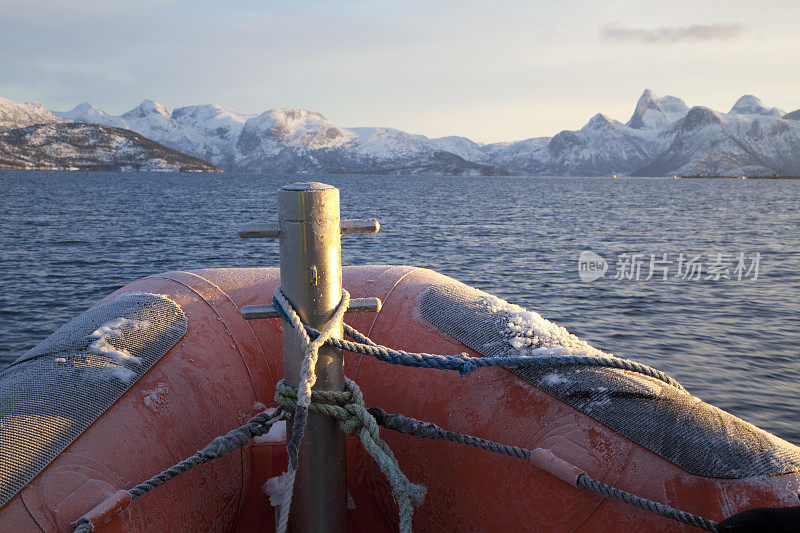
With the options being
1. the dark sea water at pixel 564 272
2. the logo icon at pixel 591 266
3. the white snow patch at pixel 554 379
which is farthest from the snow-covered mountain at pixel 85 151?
the white snow patch at pixel 554 379

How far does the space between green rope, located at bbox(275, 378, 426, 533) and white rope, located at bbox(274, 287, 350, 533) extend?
0.09 meters

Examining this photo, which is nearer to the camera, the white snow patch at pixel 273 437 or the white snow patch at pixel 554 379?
the white snow patch at pixel 554 379

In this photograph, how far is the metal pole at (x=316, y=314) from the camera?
2088 mm

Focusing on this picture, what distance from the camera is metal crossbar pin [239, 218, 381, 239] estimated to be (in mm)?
2125

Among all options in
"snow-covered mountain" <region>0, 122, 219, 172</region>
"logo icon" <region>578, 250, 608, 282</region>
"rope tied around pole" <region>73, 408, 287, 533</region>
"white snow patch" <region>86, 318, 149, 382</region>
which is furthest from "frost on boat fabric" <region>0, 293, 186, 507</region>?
"snow-covered mountain" <region>0, 122, 219, 172</region>

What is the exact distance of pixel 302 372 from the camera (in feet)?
6.68

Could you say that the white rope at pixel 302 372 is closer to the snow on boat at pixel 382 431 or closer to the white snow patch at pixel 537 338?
the snow on boat at pixel 382 431

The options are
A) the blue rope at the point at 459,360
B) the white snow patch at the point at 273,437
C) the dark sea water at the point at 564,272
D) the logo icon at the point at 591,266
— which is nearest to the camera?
the blue rope at the point at 459,360

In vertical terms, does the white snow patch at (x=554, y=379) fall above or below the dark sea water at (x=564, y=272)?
above

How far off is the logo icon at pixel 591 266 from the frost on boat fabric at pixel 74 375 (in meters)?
14.0

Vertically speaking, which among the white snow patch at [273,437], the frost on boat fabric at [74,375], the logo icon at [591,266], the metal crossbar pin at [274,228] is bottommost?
the logo icon at [591,266]

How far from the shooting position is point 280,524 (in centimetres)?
209

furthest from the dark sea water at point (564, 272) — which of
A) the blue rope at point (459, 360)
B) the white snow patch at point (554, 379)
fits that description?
the white snow patch at point (554, 379)

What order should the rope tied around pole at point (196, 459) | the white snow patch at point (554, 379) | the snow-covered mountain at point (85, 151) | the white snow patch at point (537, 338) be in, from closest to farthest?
the rope tied around pole at point (196, 459)
the white snow patch at point (554, 379)
the white snow patch at point (537, 338)
the snow-covered mountain at point (85, 151)
